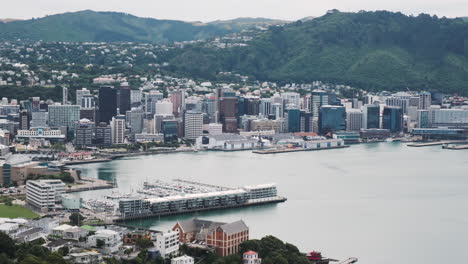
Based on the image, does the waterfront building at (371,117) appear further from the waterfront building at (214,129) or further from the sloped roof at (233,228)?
the sloped roof at (233,228)

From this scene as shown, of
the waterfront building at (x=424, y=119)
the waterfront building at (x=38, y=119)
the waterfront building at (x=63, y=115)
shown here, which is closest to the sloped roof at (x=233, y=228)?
the waterfront building at (x=38, y=119)

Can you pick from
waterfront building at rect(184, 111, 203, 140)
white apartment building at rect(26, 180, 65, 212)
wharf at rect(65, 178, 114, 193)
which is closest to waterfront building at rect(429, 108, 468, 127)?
waterfront building at rect(184, 111, 203, 140)

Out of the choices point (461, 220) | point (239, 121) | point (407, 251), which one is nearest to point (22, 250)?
point (407, 251)

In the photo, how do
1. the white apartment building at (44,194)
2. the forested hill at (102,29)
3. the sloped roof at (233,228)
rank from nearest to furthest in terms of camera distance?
the sloped roof at (233,228) → the white apartment building at (44,194) → the forested hill at (102,29)

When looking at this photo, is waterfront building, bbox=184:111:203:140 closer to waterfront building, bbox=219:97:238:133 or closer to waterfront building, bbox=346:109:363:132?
waterfront building, bbox=219:97:238:133

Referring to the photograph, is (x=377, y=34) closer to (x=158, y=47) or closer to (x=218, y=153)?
(x=158, y=47)

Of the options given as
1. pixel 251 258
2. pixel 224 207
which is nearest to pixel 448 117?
pixel 224 207
